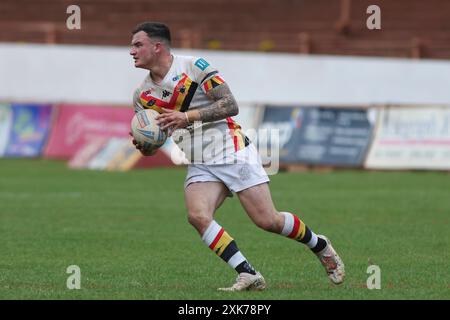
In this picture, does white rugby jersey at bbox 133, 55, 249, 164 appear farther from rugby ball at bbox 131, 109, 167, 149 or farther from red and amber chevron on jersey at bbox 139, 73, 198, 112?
rugby ball at bbox 131, 109, 167, 149

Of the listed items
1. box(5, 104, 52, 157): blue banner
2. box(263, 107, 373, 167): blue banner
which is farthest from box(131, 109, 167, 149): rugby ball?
box(5, 104, 52, 157): blue banner

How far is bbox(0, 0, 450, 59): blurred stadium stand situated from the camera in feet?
94.2

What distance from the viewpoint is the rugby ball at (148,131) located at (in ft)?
27.6

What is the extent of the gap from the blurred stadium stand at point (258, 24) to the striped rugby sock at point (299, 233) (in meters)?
19.0

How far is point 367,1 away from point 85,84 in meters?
8.16

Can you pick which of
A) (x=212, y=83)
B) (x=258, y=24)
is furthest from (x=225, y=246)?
(x=258, y=24)

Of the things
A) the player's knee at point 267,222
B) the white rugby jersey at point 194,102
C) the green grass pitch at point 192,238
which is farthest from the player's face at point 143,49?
the green grass pitch at point 192,238

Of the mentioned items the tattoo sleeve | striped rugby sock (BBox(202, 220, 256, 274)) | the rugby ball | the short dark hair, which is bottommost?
striped rugby sock (BBox(202, 220, 256, 274))

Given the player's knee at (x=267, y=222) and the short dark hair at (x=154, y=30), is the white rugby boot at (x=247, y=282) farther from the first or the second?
the short dark hair at (x=154, y=30)

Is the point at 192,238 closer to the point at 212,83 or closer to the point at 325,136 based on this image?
the point at 212,83

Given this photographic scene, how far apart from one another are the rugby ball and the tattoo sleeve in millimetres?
343

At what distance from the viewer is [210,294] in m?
8.24
